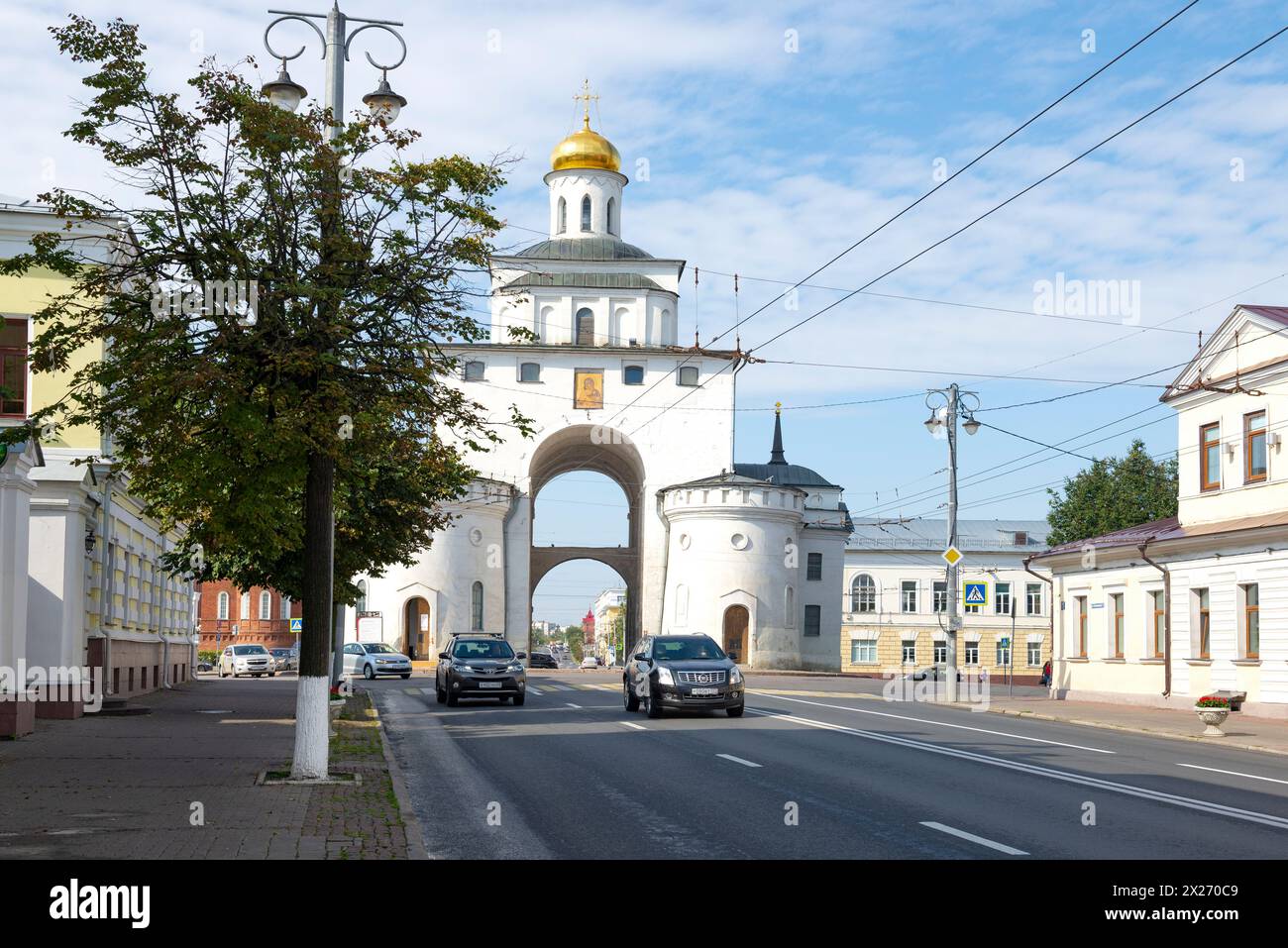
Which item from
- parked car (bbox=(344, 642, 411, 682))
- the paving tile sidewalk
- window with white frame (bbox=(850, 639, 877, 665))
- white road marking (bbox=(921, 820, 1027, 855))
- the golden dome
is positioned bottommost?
window with white frame (bbox=(850, 639, 877, 665))

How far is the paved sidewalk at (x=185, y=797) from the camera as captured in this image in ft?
31.6

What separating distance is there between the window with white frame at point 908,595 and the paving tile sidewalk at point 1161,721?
50857mm

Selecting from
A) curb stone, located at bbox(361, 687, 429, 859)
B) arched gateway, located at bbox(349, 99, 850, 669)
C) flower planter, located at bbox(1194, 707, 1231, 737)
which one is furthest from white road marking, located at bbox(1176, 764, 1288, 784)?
arched gateway, located at bbox(349, 99, 850, 669)

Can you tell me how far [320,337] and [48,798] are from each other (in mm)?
4918

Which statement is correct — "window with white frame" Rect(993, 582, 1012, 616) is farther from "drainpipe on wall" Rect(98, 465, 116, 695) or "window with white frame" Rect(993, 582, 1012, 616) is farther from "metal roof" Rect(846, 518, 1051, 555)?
"drainpipe on wall" Rect(98, 465, 116, 695)

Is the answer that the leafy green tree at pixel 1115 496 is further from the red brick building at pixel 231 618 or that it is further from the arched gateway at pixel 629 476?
the red brick building at pixel 231 618

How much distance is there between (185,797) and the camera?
1265 centimetres

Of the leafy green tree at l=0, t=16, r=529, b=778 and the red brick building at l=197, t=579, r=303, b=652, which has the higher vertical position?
the leafy green tree at l=0, t=16, r=529, b=778

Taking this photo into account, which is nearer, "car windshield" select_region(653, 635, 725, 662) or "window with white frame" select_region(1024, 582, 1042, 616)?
"car windshield" select_region(653, 635, 725, 662)

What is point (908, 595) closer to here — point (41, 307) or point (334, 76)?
point (41, 307)

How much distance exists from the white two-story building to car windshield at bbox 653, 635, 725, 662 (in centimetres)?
1261

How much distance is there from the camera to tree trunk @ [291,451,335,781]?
552 inches

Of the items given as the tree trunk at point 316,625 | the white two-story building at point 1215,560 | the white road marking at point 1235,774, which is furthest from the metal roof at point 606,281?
the tree trunk at point 316,625
